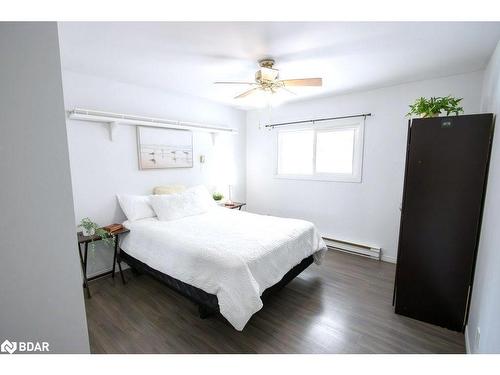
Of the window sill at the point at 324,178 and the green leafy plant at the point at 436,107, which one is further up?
the green leafy plant at the point at 436,107

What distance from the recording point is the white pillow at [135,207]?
288 centimetres

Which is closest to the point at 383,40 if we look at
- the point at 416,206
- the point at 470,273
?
the point at 416,206

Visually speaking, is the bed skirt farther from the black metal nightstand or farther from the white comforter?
the black metal nightstand

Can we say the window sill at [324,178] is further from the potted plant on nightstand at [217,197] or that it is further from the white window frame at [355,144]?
the potted plant on nightstand at [217,197]

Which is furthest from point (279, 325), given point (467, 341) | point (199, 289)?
point (467, 341)

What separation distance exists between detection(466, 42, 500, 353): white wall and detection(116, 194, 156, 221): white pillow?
124 inches

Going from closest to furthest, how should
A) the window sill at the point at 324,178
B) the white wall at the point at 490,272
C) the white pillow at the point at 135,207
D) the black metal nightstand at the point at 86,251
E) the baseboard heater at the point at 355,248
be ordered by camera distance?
the white wall at the point at 490,272
the black metal nightstand at the point at 86,251
the white pillow at the point at 135,207
the baseboard heater at the point at 355,248
the window sill at the point at 324,178

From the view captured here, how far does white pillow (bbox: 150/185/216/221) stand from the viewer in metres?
2.94

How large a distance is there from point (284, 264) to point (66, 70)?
3067 mm

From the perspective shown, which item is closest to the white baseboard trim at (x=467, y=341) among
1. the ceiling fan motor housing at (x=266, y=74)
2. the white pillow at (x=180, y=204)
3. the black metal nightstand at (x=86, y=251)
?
the ceiling fan motor housing at (x=266, y=74)

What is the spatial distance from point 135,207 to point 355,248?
321 centimetres

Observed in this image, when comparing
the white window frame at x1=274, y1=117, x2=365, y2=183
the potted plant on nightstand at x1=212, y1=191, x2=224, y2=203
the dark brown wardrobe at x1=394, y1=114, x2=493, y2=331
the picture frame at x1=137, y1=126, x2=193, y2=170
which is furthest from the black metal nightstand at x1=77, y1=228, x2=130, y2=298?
the dark brown wardrobe at x1=394, y1=114, x2=493, y2=331

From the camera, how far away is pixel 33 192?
79 centimetres

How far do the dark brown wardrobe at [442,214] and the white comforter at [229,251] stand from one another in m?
1.00
